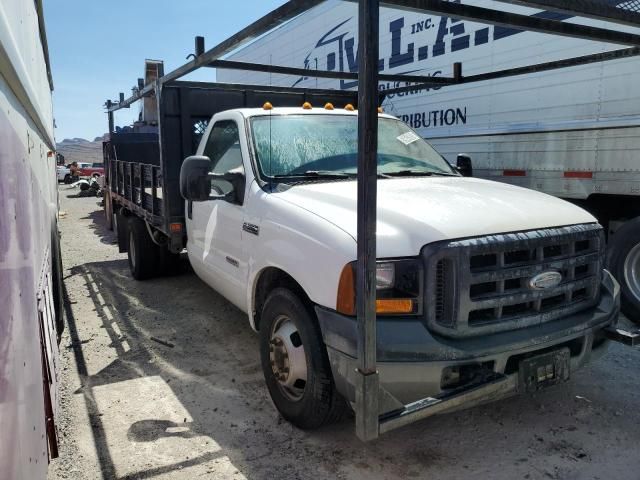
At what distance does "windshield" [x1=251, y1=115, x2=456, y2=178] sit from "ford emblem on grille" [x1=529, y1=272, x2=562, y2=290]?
1.44 metres

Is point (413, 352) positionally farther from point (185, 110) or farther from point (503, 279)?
point (185, 110)

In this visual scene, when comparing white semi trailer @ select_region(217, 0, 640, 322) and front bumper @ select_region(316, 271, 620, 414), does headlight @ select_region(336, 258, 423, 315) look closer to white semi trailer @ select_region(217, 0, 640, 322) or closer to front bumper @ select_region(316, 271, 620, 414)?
front bumper @ select_region(316, 271, 620, 414)

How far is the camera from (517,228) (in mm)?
2936

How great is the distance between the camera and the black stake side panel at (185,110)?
5.57 metres

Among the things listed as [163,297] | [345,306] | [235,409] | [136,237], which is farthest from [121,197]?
[345,306]

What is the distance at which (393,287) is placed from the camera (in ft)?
8.99

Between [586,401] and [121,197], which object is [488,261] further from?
[121,197]

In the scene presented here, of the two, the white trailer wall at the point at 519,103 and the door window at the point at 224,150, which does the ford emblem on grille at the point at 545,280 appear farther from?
the white trailer wall at the point at 519,103

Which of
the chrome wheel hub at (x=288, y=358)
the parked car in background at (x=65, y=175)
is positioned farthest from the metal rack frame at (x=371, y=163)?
the parked car in background at (x=65, y=175)

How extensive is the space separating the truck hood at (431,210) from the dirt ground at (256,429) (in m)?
1.25

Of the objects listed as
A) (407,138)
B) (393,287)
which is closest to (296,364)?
(393,287)

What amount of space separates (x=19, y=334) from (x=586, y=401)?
3.53 m

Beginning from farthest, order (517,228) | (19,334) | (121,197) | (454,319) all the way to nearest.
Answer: (121,197)
(517,228)
(454,319)
(19,334)

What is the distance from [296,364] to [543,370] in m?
1.35
